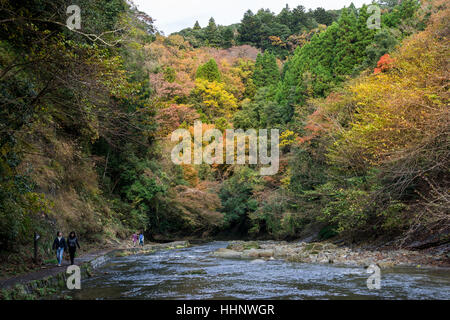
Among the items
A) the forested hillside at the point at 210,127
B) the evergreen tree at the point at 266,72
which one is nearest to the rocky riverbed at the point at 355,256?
the forested hillside at the point at 210,127

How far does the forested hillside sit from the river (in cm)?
228

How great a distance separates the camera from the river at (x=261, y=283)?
322 inches

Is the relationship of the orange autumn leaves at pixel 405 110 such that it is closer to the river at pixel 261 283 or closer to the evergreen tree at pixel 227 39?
the river at pixel 261 283

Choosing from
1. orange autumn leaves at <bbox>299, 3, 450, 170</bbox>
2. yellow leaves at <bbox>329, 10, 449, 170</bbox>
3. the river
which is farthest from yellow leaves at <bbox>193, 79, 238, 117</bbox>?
the river

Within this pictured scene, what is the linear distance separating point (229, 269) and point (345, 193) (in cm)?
669

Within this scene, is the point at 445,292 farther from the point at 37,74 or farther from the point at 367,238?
the point at 37,74

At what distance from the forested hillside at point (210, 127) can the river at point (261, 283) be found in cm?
228

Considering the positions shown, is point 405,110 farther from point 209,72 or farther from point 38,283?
point 209,72

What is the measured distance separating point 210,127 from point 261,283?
3051 cm

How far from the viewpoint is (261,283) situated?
32.3ft


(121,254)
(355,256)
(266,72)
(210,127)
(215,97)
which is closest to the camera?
(355,256)

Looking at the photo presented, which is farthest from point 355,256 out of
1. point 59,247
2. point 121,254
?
point 59,247
